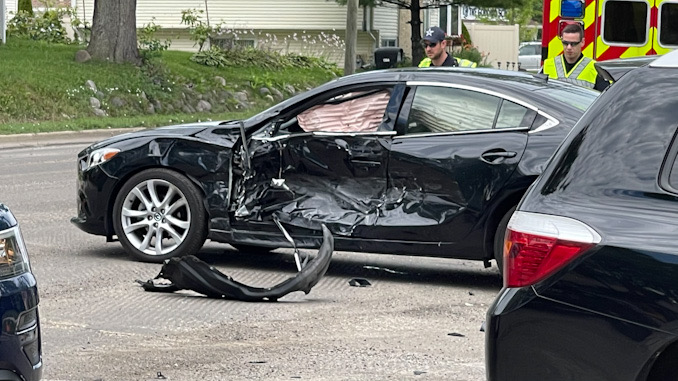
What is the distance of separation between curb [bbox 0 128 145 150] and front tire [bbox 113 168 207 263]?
41.7 ft

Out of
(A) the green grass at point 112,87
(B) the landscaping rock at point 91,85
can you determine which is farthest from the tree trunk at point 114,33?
(B) the landscaping rock at point 91,85

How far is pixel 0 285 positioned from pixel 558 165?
205cm

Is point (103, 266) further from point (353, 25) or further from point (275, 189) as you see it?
point (353, 25)

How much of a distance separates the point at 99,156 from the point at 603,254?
6404 millimetres

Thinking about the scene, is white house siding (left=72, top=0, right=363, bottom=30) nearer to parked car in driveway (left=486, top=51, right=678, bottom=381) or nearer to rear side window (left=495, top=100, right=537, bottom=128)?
rear side window (left=495, top=100, right=537, bottom=128)

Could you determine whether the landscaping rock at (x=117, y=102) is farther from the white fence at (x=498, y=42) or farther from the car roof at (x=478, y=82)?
the white fence at (x=498, y=42)

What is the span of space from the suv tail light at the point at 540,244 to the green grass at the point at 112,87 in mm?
20466

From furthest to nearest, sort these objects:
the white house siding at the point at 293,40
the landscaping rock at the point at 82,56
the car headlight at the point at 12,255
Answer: the white house siding at the point at 293,40, the landscaping rock at the point at 82,56, the car headlight at the point at 12,255

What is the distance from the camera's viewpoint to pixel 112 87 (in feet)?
96.7

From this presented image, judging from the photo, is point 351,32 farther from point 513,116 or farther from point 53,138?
Answer: point 513,116

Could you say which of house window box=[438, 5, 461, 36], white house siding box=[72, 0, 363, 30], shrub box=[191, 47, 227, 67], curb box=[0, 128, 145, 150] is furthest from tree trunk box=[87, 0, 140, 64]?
house window box=[438, 5, 461, 36]

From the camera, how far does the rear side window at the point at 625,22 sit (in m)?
16.0

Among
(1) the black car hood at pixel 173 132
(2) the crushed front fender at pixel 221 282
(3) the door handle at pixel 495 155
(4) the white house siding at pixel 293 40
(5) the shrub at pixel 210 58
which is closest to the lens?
(2) the crushed front fender at pixel 221 282

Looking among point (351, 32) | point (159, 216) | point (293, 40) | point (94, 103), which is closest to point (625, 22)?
point (159, 216)
